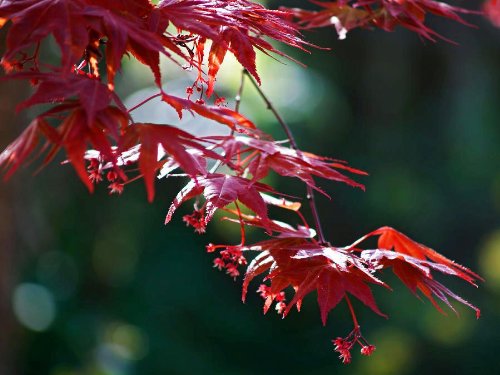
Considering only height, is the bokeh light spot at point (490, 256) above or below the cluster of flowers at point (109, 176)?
below

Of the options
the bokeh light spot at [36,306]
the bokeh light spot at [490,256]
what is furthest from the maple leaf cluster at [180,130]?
the bokeh light spot at [490,256]

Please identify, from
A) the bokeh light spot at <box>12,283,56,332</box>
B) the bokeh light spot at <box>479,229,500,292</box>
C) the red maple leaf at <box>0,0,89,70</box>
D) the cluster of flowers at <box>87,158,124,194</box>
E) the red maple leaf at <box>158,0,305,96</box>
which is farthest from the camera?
the bokeh light spot at <box>479,229,500,292</box>

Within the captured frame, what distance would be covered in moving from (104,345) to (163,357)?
1.14 ft

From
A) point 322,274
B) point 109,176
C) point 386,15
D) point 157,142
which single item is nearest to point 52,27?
point 157,142

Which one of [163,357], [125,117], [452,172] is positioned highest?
[125,117]

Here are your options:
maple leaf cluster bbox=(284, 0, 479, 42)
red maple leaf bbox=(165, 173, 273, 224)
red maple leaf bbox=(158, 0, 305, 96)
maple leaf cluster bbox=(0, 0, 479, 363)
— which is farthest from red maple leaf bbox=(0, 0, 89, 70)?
maple leaf cluster bbox=(284, 0, 479, 42)

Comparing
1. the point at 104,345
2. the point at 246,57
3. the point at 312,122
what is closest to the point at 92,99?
the point at 246,57

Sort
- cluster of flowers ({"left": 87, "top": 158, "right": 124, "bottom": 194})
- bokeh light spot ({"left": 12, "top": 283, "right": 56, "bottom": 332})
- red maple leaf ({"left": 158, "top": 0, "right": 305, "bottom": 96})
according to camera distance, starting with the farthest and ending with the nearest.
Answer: bokeh light spot ({"left": 12, "top": 283, "right": 56, "bottom": 332}) → cluster of flowers ({"left": 87, "top": 158, "right": 124, "bottom": 194}) → red maple leaf ({"left": 158, "top": 0, "right": 305, "bottom": 96})

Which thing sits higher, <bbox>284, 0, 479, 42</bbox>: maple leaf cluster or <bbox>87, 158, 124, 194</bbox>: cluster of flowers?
<bbox>284, 0, 479, 42</bbox>: maple leaf cluster

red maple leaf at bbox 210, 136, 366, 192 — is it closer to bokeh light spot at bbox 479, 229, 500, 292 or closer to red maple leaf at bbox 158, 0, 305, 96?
red maple leaf at bbox 158, 0, 305, 96

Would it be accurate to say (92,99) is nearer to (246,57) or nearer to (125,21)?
(125,21)

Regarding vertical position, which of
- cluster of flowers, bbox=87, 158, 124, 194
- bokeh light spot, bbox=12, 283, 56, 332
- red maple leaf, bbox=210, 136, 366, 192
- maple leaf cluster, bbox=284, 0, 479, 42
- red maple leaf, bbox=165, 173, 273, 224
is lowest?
bokeh light spot, bbox=12, 283, 56, 332

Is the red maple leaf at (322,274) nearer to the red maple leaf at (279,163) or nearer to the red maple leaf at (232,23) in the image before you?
the red maple leaf at (279,163)

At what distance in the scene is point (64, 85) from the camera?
0.71 m
